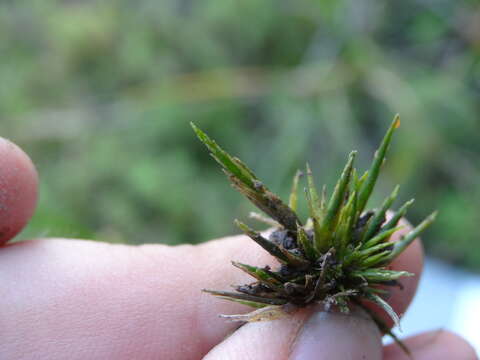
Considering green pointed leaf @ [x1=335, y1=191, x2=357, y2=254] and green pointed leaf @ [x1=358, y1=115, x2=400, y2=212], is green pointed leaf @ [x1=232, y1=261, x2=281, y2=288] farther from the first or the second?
green pointed leaf @ [x1=358, y1=115, x2=400, y2=212]

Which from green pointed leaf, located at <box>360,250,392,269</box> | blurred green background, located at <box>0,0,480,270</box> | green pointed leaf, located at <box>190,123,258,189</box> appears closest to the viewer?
green pointed leaf, located at <box>190,123,258,189</box>

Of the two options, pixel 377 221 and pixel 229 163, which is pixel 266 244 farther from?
pixel 377 221

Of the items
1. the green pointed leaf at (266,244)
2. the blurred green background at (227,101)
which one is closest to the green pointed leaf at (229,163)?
the green pointed leaf at (266,244)

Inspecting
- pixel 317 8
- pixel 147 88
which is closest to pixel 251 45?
pixel 317 8

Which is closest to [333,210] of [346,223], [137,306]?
[346,223]

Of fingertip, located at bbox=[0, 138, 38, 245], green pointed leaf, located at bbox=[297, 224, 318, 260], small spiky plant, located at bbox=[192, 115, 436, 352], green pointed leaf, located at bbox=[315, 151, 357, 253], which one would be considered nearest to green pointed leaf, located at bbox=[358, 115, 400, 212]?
small spiky plant, located at bbox=[192, 115, 436, 352]

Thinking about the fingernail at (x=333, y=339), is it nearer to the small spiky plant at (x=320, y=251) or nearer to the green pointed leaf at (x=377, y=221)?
the small spiky plant at (x=320, y=251)

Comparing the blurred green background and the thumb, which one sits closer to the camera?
the thumb

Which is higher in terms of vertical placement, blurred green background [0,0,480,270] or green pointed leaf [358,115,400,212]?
green pointed leaf [358,115,400,212]

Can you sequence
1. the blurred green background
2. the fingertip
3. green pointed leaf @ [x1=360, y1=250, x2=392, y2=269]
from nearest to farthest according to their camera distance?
1. green pointed leaf @ [x1=360, y1=250, x2=392, y2=269]
2. the fingertip
3. the blurred green background
